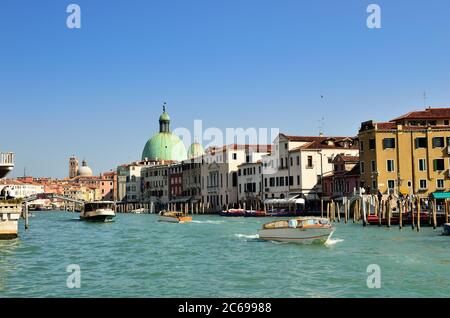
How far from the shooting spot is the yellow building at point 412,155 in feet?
144

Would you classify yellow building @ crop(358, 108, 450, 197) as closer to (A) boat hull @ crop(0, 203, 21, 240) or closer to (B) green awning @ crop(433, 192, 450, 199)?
(B) green awning @ crop(433, 192, 450, 199)

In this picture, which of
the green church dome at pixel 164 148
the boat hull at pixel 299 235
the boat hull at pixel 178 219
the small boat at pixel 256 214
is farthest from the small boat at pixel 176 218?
the green church dome at pixel 164 148

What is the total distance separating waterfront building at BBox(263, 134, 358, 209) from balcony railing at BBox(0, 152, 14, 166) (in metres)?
31.0

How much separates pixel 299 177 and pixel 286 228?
29516 mm

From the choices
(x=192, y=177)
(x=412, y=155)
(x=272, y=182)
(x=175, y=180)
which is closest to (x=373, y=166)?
(x=412, y=155)

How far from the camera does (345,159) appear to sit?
5234 centimetres

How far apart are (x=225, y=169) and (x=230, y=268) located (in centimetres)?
5195

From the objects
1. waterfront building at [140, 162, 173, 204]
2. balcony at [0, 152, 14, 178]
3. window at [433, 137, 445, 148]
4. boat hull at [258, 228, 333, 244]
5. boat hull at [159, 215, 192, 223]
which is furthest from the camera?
waterfront building at [140, 162, 173, 204]

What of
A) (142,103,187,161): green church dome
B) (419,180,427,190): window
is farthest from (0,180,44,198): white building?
(419,180,427,190): window

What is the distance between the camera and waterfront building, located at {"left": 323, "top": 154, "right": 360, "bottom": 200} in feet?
159

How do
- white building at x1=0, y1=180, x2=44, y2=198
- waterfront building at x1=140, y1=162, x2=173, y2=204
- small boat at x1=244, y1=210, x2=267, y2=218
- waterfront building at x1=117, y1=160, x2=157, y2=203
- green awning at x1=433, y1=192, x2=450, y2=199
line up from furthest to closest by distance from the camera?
white building at x1=0, y1=180, x2=44, y2=198 → waterfront building at x1=117, y1=160, x2=157, y2=203 → waterfront building at x1=140, y1=162, x2=173, y2=204 → small boat at x1=244, y1=210, x2=267, y2=218 → green awning at x1=433, y1=192, x2=450, y2=199
